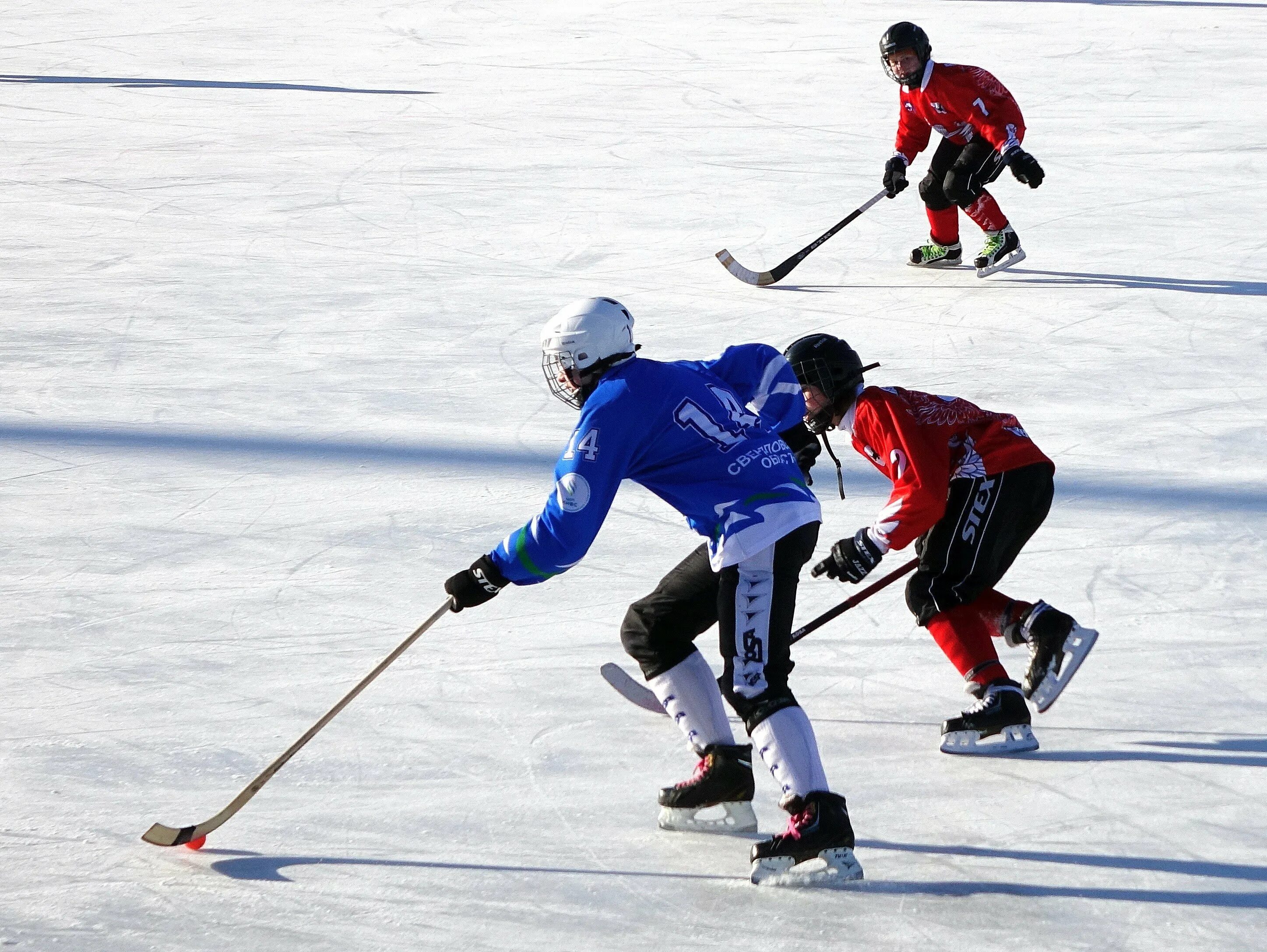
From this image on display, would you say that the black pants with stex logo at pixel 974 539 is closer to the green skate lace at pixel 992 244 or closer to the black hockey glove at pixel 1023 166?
the black hockey glove at pixel 1023 166

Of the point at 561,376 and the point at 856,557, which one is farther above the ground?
the point at 561,376

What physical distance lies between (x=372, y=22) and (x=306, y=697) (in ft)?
40.1

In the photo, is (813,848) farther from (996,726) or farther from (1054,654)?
(1054,654)

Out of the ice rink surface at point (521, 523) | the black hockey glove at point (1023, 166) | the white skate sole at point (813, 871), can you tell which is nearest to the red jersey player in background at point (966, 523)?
the ice rink surface at point (521, 523)

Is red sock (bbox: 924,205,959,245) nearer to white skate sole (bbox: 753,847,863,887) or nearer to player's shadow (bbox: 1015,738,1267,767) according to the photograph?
player's shadow (bbox: 1015,738,1267,767)

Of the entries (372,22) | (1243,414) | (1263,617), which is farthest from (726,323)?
(372,22)

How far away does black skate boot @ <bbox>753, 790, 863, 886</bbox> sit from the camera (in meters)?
2.64

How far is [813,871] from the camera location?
105 inches

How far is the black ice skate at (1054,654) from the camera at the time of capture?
3160mm

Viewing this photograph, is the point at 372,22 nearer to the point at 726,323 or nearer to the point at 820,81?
the point at 820,81

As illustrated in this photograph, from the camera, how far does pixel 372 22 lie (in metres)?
14.5

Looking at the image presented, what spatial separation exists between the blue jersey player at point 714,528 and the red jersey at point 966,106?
13.3 ft

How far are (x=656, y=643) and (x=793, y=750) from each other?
392 millimetres

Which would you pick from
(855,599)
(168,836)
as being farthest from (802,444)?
(168,836)
